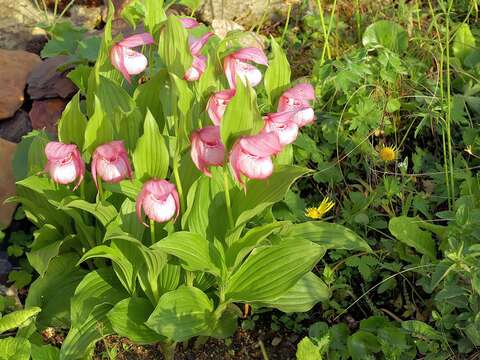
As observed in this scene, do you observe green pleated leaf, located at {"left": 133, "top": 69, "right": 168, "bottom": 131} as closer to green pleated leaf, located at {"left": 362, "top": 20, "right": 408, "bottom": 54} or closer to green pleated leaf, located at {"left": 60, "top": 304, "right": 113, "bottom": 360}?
green pleated leaf, located at {"left": 60, "top": 304, "right": 113, "bottom": 360}

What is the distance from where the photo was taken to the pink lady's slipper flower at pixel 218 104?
1706 mm

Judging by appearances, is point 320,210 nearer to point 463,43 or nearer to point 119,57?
point 119,57

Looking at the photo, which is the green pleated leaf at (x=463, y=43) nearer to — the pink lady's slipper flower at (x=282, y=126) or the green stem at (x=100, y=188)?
the pink lady's slipper flower at (x=282, y=126)

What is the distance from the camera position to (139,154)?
5.85 ft

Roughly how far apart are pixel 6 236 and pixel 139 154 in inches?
42.2

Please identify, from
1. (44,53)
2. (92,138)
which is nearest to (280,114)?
(92,138)

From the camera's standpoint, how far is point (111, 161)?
175cm

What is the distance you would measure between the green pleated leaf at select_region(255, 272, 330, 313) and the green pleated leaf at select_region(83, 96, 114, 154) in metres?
0.69

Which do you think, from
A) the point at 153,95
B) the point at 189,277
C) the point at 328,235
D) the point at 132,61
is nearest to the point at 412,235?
the point at 328,235

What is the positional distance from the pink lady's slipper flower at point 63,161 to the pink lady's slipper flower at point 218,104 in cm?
39

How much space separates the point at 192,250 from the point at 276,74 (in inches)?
22.2

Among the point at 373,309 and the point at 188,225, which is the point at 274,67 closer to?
the point at 188,225

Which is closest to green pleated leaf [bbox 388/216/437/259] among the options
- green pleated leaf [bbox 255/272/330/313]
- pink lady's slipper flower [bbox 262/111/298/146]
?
green pleated leaf [bbox 255/272/330/313]

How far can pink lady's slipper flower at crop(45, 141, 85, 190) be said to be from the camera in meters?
1.78
